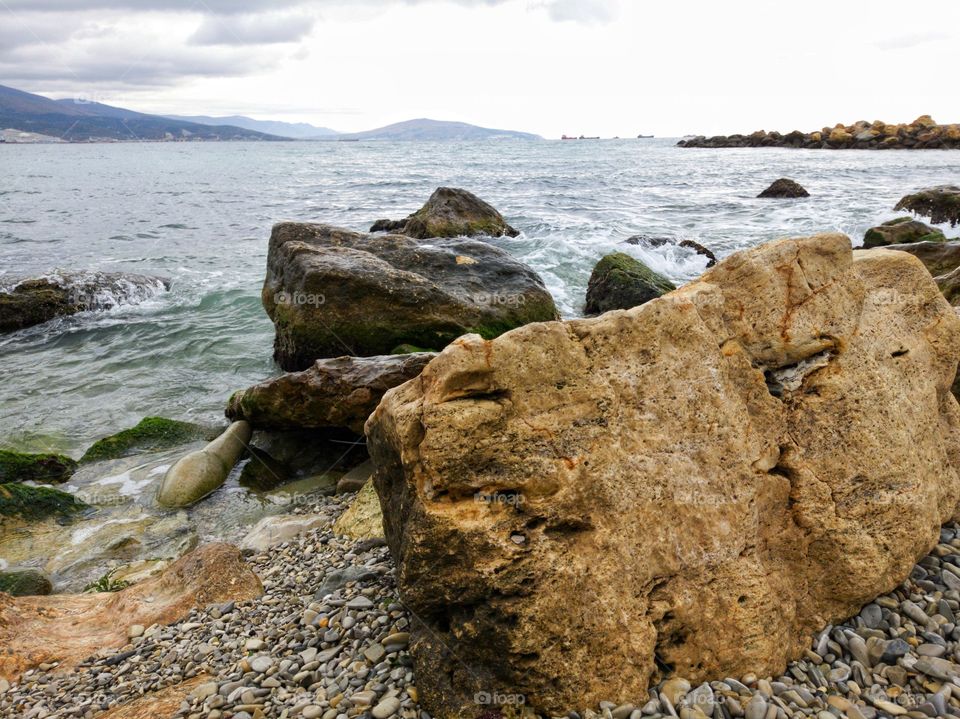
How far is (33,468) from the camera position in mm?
8414

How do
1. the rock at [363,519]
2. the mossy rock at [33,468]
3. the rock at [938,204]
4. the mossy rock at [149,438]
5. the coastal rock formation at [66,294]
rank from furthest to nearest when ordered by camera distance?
the rock at [938,204] < the coastal rock formation at [66,294] < the mossy rock at [149,438] < the mossy rock at [33,468] < the rock at [363,519]

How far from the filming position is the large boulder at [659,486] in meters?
3.62

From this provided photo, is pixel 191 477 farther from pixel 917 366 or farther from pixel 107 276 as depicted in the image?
pixel 107 276

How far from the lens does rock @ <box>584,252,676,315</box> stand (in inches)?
540

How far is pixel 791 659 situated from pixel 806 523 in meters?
0.80

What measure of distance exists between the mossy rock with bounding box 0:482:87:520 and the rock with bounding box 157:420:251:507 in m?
0.97

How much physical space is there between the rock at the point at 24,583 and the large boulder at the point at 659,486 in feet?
13.6

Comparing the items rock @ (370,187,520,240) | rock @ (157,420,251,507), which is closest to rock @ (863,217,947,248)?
rock @ (370,187,520,240)

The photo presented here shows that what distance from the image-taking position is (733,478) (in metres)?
4.03

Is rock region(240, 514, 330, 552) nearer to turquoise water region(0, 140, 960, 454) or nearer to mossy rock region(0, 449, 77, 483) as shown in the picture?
mossy rock region(0, 449, 77, 483)

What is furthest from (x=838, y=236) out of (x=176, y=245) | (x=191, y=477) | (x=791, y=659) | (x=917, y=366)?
(x=176, y=245)

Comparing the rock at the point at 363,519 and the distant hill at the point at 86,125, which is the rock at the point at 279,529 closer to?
the rock at the point at 363,519

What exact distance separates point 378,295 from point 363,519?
458cm

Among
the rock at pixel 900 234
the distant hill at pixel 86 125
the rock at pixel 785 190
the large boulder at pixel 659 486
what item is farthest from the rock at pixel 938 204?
the distant hill at pixel 86 125
